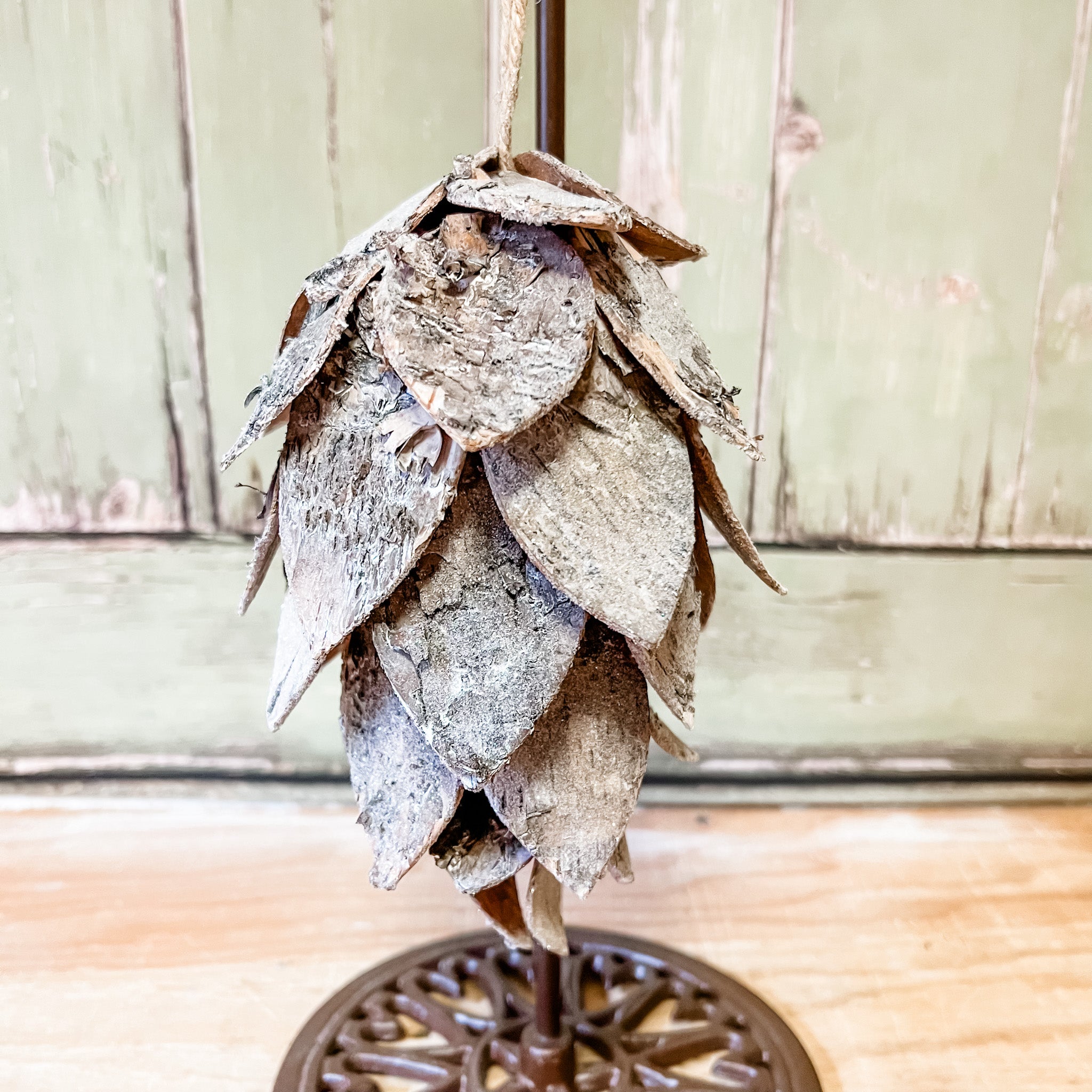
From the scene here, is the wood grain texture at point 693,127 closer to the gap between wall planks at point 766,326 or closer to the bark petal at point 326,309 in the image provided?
the gap between wall planks at point 766,326

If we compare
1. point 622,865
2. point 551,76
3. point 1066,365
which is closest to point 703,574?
point 622,865

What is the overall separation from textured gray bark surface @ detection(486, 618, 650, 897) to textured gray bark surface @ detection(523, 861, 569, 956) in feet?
0.16

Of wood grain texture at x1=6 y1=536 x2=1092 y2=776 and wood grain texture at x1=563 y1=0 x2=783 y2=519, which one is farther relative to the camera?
wood grain texture at x1=6 y1=536 x2=1092 y2=776

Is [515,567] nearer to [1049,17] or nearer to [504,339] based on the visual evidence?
[504,339]

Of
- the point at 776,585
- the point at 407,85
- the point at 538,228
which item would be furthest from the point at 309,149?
the point at 776,585

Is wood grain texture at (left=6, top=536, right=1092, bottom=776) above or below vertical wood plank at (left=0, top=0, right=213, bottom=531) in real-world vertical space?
below

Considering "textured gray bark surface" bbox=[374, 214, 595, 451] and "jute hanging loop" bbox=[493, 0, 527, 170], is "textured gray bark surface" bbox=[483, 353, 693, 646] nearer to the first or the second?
"textured gray bark surface" bbox=[374, 214, 595, 451]

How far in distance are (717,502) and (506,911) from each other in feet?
0.85

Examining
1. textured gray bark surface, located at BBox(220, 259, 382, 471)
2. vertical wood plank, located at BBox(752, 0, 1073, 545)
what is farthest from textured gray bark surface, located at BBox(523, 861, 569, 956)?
vertical wood plank, located at BBox(752, 0, 1073, 545)

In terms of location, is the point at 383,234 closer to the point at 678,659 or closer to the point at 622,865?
the point at 678,659

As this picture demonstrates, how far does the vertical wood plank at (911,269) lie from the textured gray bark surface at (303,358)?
505 millimetres

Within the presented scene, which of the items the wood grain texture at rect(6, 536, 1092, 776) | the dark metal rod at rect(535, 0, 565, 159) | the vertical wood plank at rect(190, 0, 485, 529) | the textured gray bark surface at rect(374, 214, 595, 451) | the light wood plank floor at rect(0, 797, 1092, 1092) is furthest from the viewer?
the wood grain texture at rect(6, 536, 1092, 776)

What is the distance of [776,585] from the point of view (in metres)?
0.47

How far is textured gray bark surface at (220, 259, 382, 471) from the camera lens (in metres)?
0.40
